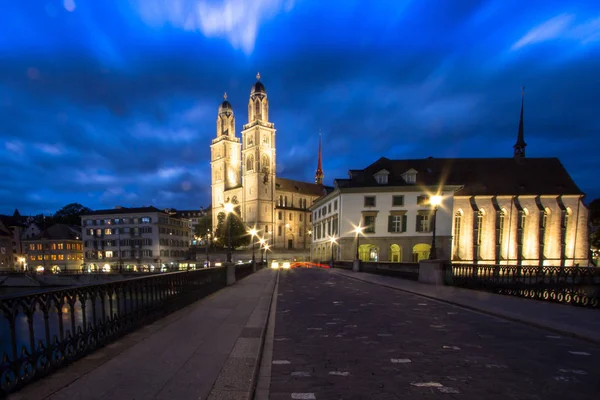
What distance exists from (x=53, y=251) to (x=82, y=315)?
9009cm

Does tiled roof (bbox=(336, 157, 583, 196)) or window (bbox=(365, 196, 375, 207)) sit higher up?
tiled roof (bbox=(336, 157, 583, 196))

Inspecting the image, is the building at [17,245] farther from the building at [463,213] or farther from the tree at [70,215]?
the building at [463,213]

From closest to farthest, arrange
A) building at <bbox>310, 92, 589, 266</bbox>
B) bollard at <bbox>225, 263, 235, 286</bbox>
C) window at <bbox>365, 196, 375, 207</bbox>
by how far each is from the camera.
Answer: bollard at <bbox>225, 263, 235, 286</bbox>
building at <bbox>310, 92, 589, 266</bbox>
window at <bbox>365, 196, 375, 207</bbox>

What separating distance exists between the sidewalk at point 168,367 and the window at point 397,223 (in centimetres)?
3771

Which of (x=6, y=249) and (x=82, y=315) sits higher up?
(x=82, y=315)

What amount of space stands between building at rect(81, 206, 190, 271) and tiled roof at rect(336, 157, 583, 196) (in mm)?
48774

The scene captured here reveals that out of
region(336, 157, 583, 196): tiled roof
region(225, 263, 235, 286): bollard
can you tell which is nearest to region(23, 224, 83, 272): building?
region(336, 157, 583, 196): tiled roof

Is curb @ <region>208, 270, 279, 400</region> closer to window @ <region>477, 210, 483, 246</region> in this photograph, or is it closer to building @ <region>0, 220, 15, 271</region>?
window @ <region>477, 210, 483, 246</region>

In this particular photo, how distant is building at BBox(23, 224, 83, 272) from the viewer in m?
73.2

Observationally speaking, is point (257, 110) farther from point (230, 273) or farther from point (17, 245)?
point (230, 273)

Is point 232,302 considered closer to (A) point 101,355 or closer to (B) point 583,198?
(A) point 101,355

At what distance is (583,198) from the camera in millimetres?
49656

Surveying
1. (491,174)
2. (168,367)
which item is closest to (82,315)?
(168,367)

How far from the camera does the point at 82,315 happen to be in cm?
477
